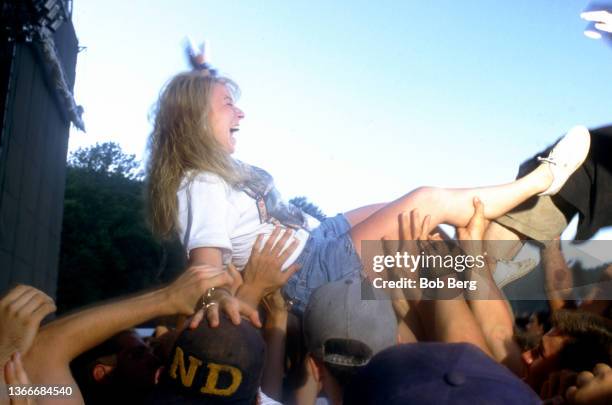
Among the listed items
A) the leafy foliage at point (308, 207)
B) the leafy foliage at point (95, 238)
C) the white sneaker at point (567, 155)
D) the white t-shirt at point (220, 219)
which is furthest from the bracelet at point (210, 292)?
the leafy foliage at point (95, 238)

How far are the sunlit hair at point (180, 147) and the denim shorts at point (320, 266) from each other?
276mm

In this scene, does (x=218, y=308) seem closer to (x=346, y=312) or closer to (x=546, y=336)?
(x=346, y=312)

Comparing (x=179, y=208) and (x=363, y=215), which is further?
(x=363, y=215)

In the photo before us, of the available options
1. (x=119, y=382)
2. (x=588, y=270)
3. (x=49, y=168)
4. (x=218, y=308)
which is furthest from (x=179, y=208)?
(x=49, y=168)

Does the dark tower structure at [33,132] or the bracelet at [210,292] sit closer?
the bracelet at [210,292]

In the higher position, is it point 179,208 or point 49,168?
point 49,168

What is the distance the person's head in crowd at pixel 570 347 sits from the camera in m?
1.44

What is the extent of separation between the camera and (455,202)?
1705 millimetres

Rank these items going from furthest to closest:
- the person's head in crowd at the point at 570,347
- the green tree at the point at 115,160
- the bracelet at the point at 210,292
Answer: the green tree at the point at 115,160 < the person's head in crowd at the point at 570,347 < the bracelet at the point at 210,292

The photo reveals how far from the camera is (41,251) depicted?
32.6ft

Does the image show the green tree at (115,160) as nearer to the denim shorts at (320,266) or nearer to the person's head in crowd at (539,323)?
the denim shorts at (320,266)

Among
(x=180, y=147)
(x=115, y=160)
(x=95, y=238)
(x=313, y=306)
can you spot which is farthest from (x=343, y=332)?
(x=95, y=238)

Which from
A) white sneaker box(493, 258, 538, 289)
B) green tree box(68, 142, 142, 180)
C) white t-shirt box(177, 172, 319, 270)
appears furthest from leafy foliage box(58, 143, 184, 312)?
white sneaker box(493, 258, 538, 289)

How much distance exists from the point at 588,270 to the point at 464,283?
51 centimetres
